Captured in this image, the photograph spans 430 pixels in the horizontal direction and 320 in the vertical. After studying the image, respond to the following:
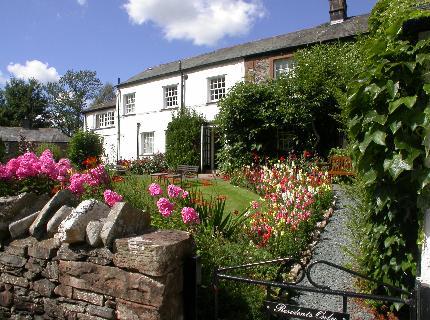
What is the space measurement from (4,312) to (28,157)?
83.4 inches

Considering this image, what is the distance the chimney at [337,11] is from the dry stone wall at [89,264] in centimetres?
1920

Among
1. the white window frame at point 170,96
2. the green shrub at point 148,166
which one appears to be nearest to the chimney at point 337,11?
the white window frame at point 170,96

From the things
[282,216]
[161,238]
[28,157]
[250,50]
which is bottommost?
[282,216]

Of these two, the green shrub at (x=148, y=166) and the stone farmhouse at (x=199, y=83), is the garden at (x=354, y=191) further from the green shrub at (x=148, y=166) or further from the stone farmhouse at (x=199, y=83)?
the green shrub at (x=148, y=166)

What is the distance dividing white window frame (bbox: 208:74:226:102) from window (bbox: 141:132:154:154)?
5.38 m

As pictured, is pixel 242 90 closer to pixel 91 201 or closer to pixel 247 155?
pixel 247 155

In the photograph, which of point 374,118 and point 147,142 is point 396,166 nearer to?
point 374,118

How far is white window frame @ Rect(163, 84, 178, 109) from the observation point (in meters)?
23.8

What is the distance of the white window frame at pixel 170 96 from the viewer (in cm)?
2382

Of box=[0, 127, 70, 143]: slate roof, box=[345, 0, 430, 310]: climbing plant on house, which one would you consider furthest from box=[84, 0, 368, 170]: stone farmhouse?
box=[0, 127, 70, 143]: slate roof

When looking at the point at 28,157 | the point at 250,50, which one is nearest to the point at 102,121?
the point at 250,50

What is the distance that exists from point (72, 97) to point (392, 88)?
2627 inches

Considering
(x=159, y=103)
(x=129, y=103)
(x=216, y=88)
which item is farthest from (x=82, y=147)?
(x=216, y=88)

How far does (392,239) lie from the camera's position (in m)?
3.38
